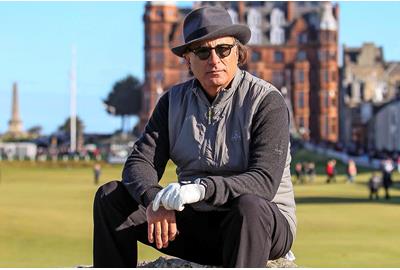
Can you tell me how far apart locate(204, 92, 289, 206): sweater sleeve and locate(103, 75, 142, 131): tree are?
146177 mm

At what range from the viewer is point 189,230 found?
19.7ft

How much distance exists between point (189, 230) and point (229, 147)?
0.57 metres

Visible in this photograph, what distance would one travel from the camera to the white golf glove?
545 centimetres

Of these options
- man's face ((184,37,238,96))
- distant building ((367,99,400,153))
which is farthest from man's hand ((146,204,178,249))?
distant building ((367,99,400,153))

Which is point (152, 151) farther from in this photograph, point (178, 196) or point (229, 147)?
point (178, 196)

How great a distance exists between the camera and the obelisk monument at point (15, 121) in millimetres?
152250

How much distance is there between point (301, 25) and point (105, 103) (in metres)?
51.7

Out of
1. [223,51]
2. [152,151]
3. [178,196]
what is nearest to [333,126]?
[152,151]

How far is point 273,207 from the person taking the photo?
18.4ft

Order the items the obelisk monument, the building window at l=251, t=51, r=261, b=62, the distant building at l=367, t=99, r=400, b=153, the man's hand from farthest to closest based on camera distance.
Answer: the obelisk monument < the building window at l=251, t=51, r=261, b=62 < the distant building at l=367, t=99, r=400, b=153 < the man's hand

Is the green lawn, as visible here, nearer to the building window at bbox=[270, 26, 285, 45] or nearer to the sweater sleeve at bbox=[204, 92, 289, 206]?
the sweater sleeve at bbox=[204, 92, 289, 206]

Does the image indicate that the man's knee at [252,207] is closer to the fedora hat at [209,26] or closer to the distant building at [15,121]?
the fedora hat at [209,26]

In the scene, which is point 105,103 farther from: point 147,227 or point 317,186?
point 147,227

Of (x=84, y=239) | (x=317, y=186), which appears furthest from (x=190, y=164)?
(x=317, y=186)
